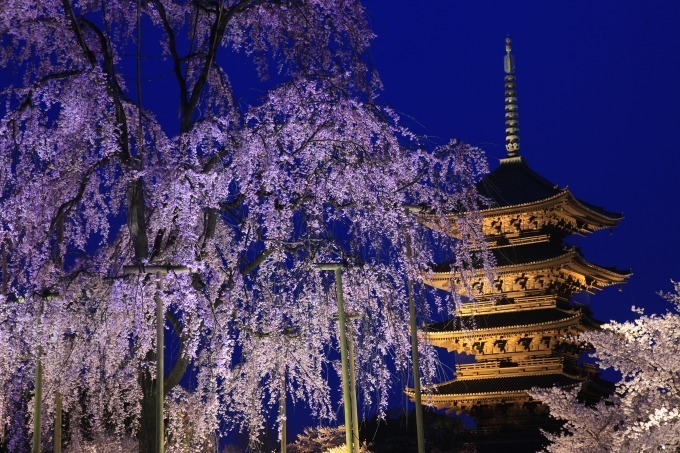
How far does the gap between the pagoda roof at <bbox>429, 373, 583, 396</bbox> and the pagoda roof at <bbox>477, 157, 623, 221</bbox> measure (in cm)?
467

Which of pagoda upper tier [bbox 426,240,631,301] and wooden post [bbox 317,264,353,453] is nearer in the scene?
wooden post [bbox 317,264,353,453]

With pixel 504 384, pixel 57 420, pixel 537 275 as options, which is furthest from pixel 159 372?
pixel 537 275

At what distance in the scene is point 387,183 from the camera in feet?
30.6

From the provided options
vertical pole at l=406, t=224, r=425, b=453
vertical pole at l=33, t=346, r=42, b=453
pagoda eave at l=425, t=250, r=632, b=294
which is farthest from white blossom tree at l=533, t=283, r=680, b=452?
vertical pole at l=33, t=346, r=42, b=453

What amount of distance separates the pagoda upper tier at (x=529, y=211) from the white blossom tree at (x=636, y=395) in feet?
26.9

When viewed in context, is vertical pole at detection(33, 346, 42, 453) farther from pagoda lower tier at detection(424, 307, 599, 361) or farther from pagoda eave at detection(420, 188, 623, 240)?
pagoda eave at detection(420, 188, 623, 240)

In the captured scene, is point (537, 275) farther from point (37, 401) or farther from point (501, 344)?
point (37, 401)

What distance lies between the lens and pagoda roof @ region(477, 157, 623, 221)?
24078 millimetres

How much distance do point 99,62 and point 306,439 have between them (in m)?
22.6

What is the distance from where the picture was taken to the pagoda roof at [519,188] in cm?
2408

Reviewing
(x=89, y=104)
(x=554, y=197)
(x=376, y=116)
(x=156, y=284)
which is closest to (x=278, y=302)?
(x=156, y=284)

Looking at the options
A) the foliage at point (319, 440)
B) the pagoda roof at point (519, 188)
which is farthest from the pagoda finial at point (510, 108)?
the foliage at point (319, 440)

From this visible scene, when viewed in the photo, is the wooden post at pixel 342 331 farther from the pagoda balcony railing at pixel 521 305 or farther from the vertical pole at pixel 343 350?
the pagoda balcony railing at pixel 521 305

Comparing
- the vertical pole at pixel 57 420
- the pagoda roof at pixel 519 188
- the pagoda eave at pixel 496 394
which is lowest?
the vertical pole at pixel 57 420
